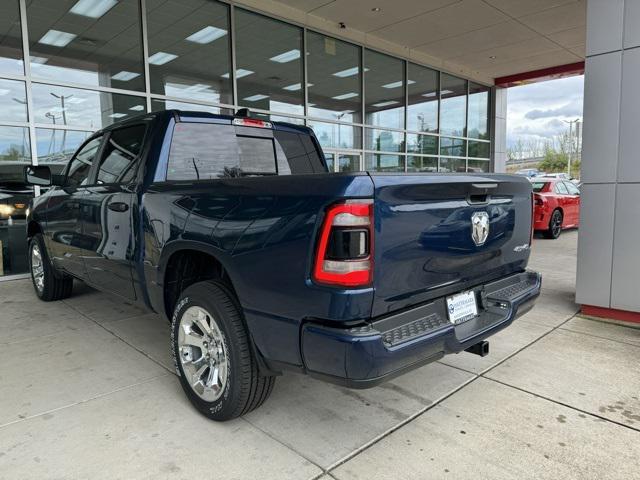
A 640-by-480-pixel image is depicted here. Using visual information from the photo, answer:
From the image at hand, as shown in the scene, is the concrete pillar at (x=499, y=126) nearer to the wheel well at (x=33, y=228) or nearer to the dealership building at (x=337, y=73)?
the dealership building at (x=337, y=73)

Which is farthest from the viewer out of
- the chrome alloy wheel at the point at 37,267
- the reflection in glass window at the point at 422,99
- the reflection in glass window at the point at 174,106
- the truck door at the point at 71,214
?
the reflection in glass window at the point at 422,99

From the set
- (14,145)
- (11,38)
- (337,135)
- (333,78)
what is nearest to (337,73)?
(333,78)

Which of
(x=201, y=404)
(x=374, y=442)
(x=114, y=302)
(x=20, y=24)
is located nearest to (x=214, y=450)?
(x=201, y=404)

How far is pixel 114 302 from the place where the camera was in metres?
5.27

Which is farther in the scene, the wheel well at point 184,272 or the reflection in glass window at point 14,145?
the reflection in glass window at point 14,145

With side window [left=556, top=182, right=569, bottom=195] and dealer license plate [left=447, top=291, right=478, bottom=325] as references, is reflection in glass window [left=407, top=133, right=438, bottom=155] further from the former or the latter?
dealer license plate [left=447, top=291, right=478, bottom=325]

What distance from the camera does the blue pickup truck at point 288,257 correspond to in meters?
1.93

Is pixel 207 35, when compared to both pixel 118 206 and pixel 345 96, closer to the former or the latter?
pixel 345 96

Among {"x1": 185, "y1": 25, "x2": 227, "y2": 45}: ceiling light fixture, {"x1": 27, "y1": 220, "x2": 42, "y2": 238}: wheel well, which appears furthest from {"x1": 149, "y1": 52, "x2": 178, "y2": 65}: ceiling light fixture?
{"x1": 27, "y1": 220, "x2": 42, "y2": 238}: wheel well

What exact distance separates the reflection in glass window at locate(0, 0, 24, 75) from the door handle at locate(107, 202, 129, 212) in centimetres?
521

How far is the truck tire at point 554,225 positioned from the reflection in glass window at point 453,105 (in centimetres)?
507

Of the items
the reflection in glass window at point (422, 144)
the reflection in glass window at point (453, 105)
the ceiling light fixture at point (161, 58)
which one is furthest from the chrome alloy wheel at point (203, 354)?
the reflection in glass window at point (453, 105)

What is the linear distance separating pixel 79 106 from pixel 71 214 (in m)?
4.33

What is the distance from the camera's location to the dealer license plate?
2365mm
